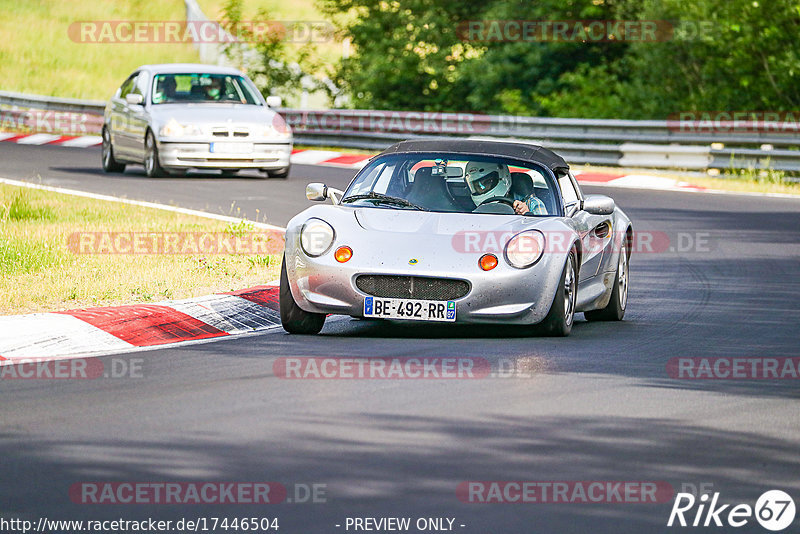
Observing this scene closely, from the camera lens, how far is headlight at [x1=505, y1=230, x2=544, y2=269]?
9.74m

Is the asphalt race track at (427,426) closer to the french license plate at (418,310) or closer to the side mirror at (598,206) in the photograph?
the french license plate at (418,310)

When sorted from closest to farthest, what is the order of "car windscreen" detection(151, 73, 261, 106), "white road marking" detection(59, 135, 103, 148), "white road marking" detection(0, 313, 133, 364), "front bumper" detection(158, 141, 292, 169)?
"white road marking" detection(0, 313, 133, 364) < "front bumper" detection(158, 141, 292, 169) < "car windscreen" detection(151, 73, 261, 106) < "white road marking" detection(59, 135, 103, 148)

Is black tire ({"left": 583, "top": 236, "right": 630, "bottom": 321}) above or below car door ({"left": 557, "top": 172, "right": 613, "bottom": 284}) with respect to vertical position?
below

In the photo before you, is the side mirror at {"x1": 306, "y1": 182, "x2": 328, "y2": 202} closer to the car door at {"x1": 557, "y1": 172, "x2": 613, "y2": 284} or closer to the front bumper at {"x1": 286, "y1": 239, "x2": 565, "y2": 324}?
the front bumper at {"x1": 286, "y1": 239, "x2": 565, "y2": 324}

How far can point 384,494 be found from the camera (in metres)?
5.93

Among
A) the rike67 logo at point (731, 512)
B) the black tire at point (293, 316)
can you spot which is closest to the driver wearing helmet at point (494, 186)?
the black tire at point (293, 316)

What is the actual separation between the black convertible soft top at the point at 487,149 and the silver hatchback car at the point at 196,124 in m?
11.1

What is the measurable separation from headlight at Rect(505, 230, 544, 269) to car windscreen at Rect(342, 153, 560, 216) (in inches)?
23.8

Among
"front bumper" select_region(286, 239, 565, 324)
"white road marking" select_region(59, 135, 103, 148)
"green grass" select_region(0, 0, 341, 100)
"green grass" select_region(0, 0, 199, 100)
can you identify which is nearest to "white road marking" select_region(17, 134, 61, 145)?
"white road marking" select_region(59, 135, 103, 148)

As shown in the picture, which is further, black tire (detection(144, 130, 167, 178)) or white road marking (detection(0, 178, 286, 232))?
black tire (detection(144, 130, 167, 178))

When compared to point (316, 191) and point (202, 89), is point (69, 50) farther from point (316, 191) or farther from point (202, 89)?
point (316, 191)

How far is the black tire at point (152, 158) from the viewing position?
73.3ft

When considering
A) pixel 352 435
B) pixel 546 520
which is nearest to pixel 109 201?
pixel 352 435

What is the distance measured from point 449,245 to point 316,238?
0.90 metres
